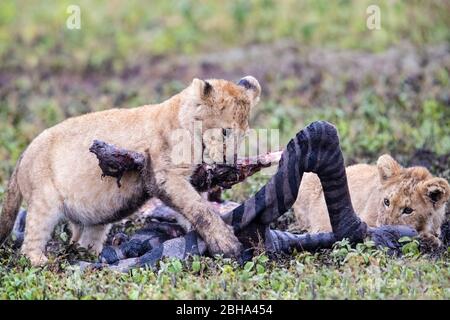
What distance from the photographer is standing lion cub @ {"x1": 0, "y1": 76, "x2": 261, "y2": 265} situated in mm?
7191

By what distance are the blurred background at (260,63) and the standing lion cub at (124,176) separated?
2250 millimetres

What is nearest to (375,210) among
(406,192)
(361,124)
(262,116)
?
(406,192)

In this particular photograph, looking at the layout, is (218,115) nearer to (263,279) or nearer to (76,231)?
(263,279)

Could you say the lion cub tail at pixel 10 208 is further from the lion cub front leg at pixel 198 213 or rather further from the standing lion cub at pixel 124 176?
the lion cub front leg at pixel 198 213

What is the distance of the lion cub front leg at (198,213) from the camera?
7059mm

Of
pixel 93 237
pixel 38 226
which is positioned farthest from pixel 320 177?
pixel 38 226

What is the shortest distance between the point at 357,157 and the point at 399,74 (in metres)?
3.31

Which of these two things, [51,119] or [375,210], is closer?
[375,210]

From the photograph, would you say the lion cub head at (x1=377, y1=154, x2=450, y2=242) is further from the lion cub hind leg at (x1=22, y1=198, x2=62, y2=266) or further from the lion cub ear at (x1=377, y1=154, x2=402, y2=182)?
the lion cub hind leg at (x1=22, y1=198, x2=62, y2=266)

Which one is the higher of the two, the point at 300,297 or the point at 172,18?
the point at 172,18

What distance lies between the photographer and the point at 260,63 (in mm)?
14625

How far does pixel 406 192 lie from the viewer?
785 centimetres

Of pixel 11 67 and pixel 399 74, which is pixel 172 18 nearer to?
pixel 11 67

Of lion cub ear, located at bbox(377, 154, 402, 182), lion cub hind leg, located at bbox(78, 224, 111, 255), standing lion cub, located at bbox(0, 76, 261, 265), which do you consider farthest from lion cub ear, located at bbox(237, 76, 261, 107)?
lion cub hind leg, located at bbox(78, 224, 111, 255)
